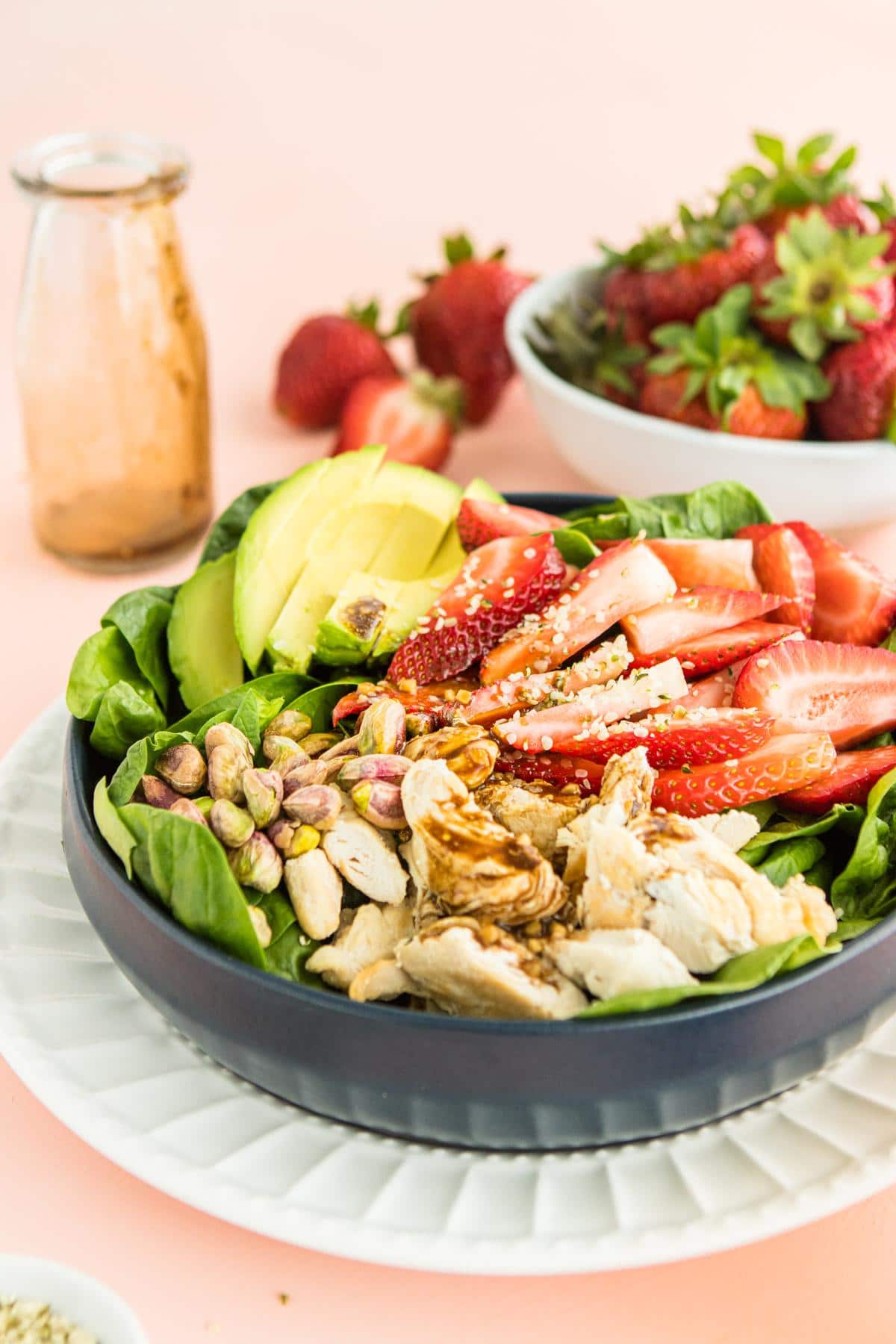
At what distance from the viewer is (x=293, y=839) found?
1.41 m

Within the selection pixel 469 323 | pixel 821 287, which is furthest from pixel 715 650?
pixel 469 323

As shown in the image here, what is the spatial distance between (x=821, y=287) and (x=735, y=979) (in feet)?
5.30

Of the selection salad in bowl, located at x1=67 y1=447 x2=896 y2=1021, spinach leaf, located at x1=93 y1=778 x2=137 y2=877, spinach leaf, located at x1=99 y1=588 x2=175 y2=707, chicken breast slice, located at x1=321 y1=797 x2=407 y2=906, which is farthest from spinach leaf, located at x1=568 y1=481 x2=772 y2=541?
spinach leaf, located at x1=93 y1=778 x2=137 y2=877

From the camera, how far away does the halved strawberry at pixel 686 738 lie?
1526 mm

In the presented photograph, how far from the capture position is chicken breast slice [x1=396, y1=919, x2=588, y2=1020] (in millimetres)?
1259

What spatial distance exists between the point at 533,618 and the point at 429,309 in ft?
4.99

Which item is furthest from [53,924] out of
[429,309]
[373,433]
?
[429,309]

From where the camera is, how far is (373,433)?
289 centimetres

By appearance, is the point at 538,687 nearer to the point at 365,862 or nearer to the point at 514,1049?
the point at 365,862

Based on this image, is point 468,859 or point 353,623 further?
point 353,623

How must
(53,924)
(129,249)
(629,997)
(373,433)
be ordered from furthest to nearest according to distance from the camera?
(373,433)
(129,249)
(53,924)
(629,997)

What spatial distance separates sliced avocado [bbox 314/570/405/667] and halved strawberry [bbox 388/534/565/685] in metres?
0.05

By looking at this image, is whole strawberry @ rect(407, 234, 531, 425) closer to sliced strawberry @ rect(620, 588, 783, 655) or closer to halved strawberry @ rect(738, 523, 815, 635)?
halved strawberry @ rect(738, 523, 815, 635)

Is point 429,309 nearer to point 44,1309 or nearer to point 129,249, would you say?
point 129,249
